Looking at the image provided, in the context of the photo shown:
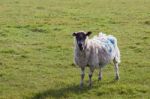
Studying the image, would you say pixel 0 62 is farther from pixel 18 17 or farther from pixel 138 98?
pixel 18 17

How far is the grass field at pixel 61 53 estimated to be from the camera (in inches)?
506

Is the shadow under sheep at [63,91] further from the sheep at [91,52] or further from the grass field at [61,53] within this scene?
the sheep at [91,52]

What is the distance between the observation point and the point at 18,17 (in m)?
30.7

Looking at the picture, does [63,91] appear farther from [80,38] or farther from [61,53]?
[61,53]

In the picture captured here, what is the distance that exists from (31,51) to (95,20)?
1114 centimetres

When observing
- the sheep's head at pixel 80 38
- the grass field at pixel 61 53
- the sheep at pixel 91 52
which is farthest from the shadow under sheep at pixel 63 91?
the sheep's head at pixel 80 38

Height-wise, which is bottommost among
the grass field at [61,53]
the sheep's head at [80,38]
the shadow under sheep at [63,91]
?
the shadow under sheep at [63,91]

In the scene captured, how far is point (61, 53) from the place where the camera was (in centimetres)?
1838

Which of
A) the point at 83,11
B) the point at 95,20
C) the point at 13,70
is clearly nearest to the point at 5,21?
the point at 95,20

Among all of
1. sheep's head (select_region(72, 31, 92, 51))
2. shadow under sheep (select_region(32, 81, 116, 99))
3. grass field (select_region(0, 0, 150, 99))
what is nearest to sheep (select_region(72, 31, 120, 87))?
sheep's head (select_region(72, 31, 92, 51))

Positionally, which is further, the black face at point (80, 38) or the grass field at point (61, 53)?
the grass field at point (61, 53)

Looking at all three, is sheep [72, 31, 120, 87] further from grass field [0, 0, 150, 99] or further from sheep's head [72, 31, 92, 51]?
grass field [0, 0, 150, 99]

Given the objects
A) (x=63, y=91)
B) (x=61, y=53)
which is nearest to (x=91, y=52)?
(x=63, y=91)

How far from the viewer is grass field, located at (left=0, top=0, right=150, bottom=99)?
42.2 feet
